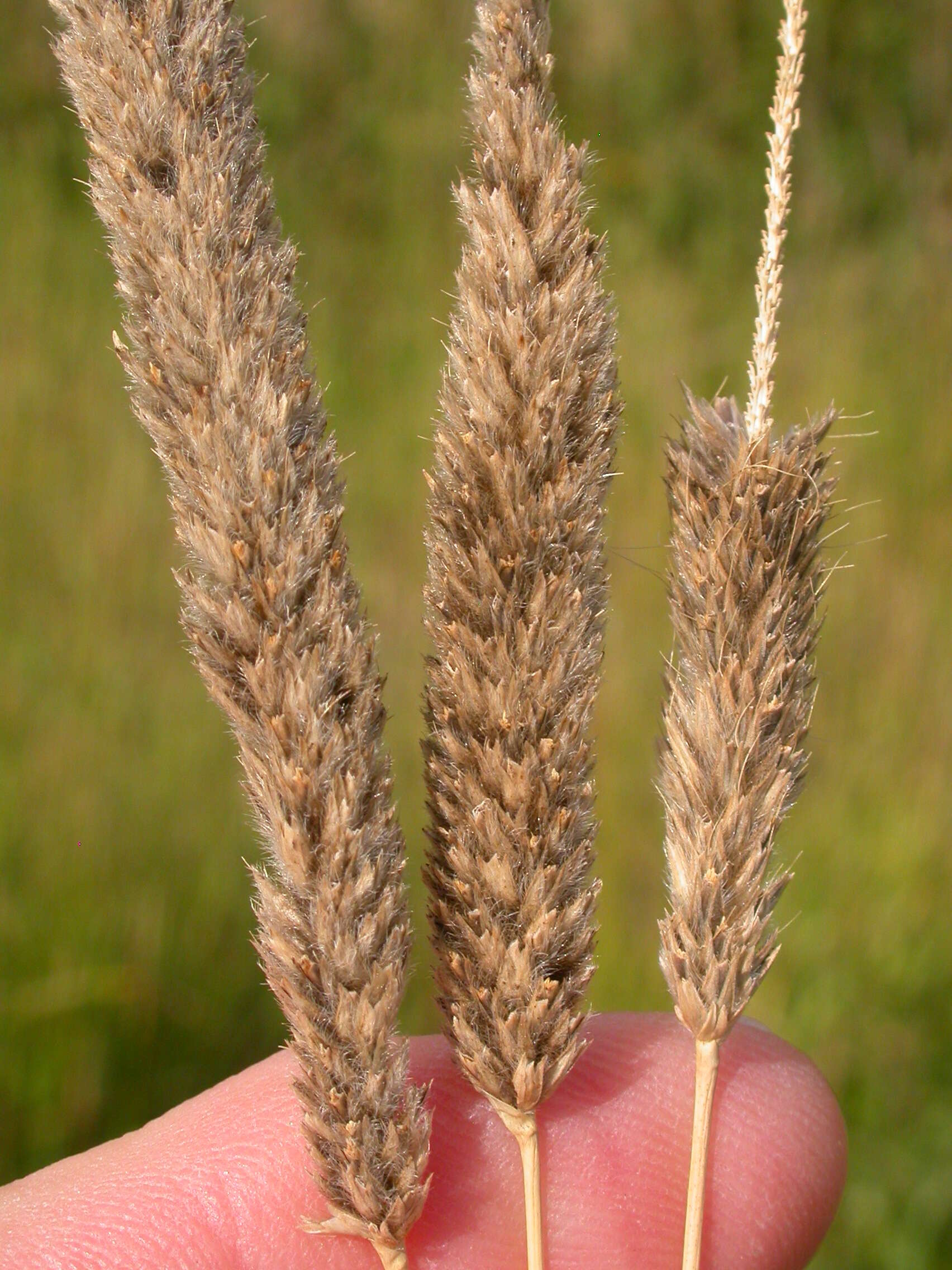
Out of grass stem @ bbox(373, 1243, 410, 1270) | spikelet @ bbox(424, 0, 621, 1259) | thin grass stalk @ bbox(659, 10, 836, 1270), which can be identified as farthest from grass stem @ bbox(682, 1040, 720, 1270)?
grass stem @ bbox(373, 1243, 410, 1270)

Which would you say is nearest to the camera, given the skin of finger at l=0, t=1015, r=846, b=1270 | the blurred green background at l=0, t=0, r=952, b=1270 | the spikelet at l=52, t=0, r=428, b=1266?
the spikelet at l=52, t=0, r=428, b=1266

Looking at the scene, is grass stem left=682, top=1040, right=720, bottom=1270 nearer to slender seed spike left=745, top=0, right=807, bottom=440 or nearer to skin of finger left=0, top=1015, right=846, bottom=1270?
skin of finger left=0, top=1015, right=846, bottom=1270

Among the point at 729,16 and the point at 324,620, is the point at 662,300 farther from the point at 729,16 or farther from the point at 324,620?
the point at 324,620

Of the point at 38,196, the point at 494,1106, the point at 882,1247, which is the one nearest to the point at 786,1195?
the point at 494,1106

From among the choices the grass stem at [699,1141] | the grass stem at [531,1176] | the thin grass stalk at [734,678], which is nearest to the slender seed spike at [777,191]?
the thin grass stalk at [734,678]

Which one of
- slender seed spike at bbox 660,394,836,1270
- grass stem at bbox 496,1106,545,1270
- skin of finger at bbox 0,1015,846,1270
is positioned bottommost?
skin of finger at bbox 0,1015,846,1270

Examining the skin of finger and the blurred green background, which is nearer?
the skin of finger
